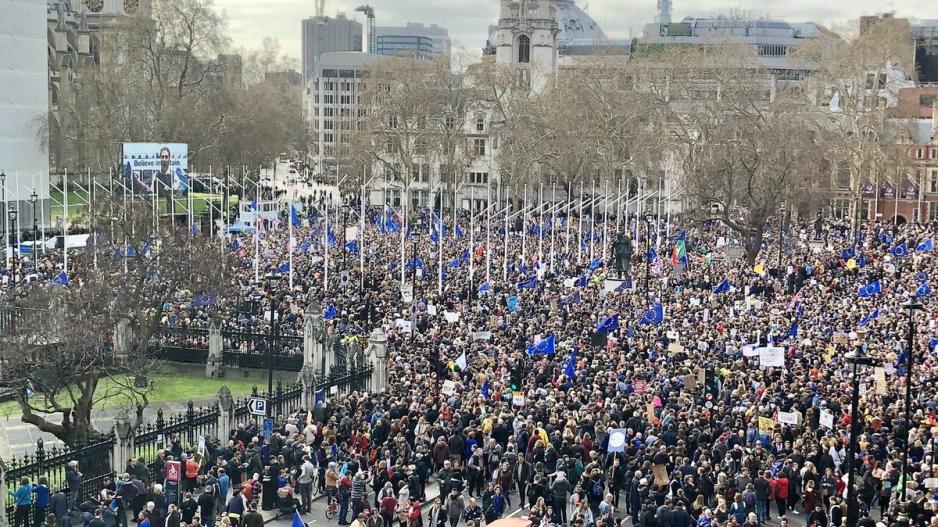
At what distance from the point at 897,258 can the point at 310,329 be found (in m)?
26.4

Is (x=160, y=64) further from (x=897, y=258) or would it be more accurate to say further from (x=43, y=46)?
(x=897, y=258)

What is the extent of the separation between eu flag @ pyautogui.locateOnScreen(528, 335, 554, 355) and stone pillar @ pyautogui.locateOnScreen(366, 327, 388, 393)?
406 cm

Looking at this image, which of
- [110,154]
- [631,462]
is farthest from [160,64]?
[631,462]

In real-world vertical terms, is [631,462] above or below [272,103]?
below

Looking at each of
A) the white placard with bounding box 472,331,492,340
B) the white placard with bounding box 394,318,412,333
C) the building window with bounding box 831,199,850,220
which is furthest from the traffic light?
the building window with bounding box 831,199,850,220

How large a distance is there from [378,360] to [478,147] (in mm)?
70357

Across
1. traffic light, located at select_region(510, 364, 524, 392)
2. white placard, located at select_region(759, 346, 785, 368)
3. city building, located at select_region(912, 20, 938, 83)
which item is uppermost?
city building, located at select_region(912, 20, 938, 83)

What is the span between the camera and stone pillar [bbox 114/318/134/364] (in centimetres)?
3169

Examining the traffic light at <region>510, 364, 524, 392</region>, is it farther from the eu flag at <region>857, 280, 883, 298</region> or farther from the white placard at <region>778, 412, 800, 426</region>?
the eu flag at <region>857, 280, 883, 298</region>

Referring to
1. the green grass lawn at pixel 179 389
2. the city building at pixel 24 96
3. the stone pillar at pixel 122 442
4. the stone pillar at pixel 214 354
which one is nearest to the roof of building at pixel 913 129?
the city building at pixel 24 96

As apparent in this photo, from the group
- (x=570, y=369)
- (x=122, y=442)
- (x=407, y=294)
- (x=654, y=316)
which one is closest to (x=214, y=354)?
(x=407, y=294)

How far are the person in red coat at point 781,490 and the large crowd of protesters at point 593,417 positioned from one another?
0.11ft

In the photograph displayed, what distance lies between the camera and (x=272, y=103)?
4469 inches

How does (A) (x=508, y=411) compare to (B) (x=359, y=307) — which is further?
(B) (x=359, y=307)
